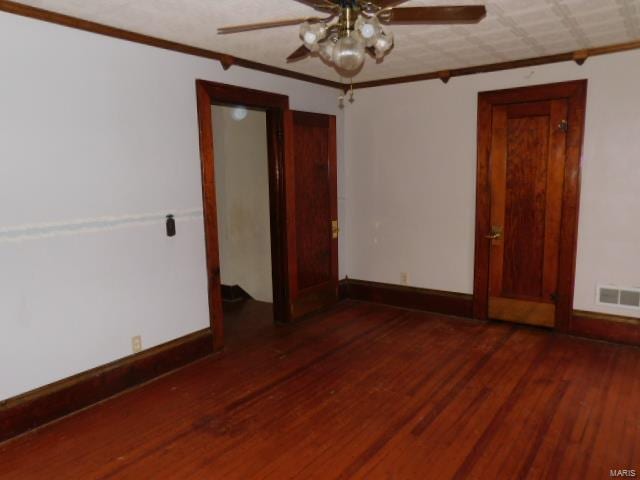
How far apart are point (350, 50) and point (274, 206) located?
270 centimetres

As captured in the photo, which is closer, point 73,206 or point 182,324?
point 73,206

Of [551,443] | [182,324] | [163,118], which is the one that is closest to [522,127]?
[551,443]

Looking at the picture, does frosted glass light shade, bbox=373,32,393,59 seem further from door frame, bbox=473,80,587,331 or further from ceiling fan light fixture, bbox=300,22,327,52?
door frame, bbox=473,80,587,331

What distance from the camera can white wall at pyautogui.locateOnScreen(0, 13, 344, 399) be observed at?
8.54 ft

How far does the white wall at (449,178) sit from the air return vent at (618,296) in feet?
0.17

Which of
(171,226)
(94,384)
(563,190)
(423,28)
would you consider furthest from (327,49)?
(563,190)

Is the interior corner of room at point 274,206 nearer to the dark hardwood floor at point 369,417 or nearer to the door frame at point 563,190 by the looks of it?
the door frame at point 563,190

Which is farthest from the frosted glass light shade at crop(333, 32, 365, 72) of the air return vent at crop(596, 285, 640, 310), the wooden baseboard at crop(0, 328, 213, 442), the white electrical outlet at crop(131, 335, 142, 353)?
the air return vent at crop(596, 285, 640, 310)

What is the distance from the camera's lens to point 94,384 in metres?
3.02

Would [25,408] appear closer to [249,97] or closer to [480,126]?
[249,97]

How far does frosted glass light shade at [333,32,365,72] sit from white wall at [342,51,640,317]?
281cm

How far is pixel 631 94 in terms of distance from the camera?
11.8ft

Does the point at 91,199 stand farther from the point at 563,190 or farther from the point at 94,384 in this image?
the point at 563,190

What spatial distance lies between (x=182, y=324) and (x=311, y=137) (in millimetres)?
2218
